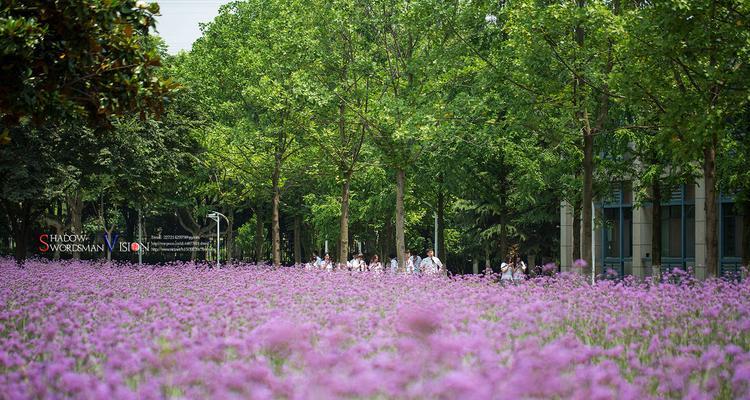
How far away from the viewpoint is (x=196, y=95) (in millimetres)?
43406

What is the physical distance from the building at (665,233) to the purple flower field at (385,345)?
2061 centimetres

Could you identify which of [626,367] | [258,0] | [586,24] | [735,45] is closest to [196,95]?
[258,0]

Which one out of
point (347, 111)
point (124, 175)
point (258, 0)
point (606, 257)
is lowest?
point (606, 257)

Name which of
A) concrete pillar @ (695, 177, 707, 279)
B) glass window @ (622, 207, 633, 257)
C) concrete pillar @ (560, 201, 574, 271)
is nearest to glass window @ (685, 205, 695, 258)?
concrete pillar @ (695, 177, 707, 279)

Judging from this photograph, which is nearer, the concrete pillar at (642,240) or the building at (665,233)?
the building at (665,233)

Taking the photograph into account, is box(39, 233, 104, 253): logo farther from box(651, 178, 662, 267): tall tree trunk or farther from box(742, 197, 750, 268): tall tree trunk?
box(742, 197, 750, 268): tall tree trunk

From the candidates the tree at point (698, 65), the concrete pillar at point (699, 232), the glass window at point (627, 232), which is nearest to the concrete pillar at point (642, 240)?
the glass window at point (627, 232)

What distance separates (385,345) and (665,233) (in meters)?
35.8

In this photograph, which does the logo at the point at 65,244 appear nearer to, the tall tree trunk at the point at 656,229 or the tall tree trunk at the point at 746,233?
the tall tree trunk at the point at 656,229

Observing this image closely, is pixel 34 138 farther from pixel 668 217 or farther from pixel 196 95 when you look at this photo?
pixel 668 217

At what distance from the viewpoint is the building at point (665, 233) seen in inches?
1460

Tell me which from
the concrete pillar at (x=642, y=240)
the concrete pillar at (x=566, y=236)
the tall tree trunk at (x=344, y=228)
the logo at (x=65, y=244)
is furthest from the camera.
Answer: the concrete pillar at (x=566, y=236)

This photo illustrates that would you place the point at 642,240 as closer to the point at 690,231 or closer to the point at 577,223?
the point at 690,231

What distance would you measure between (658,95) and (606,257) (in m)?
25.8
